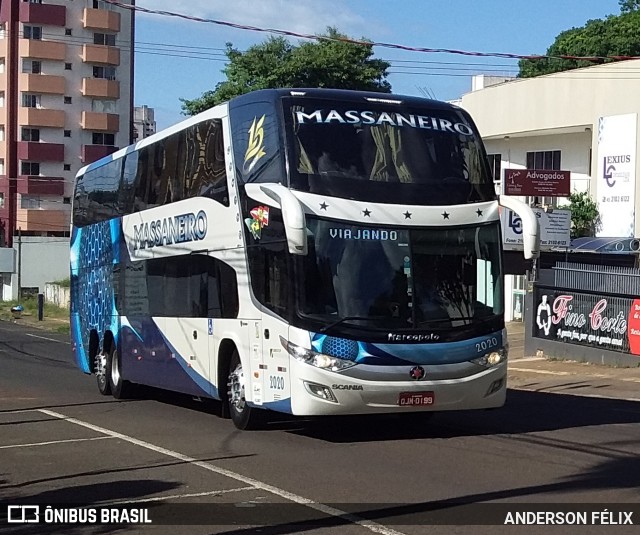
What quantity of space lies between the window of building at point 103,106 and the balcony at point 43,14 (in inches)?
231

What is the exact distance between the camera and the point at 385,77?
6069 cm

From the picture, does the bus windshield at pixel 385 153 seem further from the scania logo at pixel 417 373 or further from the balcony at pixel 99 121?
the balcony at pixel 99 121

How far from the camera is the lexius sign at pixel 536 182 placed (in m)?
35.4

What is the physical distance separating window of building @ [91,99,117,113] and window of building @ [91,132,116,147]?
1.66 metres

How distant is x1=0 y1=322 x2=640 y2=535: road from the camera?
347 inches

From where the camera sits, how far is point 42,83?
7506 centimetres

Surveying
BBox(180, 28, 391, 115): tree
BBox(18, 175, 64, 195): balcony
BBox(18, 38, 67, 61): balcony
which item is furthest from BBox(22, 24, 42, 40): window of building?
BBox(180, 28, 391, 115): tree

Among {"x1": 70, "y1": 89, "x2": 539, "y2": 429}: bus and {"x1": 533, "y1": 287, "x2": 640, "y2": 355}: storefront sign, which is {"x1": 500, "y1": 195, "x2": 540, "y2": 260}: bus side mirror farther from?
{"x1": 533, "y1": 287, "x2": 640, "y2": 355}: storefront sign

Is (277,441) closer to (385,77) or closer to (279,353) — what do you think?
(279,353)

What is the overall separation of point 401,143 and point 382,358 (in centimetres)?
264

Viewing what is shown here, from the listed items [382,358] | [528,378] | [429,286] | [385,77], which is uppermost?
[385,77]

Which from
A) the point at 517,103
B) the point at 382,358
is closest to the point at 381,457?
the point at 382,358

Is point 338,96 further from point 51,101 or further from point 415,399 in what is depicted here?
point 51,101

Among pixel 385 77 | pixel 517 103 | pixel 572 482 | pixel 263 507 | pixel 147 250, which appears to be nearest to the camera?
pixel 263 507
